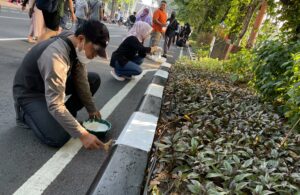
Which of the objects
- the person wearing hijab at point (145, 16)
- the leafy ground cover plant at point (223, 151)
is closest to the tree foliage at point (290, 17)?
the leafy ground cover plant at point (223, 151)

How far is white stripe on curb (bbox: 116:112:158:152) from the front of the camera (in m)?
3.00

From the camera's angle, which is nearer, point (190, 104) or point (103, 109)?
point (190, 104)

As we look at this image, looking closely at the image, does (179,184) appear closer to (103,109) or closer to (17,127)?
(17,127)

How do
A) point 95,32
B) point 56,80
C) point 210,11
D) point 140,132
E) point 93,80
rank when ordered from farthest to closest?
point 210,11 < point 93,80 < point 140,132 < point 95,32 < point 56,80

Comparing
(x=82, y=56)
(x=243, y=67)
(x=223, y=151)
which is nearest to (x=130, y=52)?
(x=243, y=67)

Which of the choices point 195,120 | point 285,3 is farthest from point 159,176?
point 285,3

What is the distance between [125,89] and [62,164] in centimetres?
341

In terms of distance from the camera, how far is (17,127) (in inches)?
147

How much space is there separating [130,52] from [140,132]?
3.93 meters

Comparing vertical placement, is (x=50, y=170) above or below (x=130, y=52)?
below

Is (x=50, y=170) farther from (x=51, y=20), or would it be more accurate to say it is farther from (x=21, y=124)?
(x=51, y=20)

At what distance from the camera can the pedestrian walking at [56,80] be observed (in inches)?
118

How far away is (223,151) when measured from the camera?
113 inches

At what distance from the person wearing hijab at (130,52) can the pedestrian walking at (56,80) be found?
3071 millimetres
